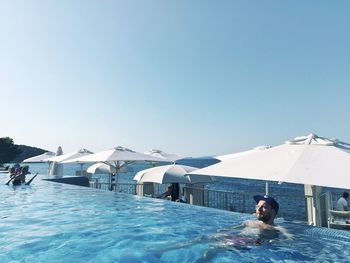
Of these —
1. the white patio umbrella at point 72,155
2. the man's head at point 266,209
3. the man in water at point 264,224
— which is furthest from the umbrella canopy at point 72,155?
the man's head at point 266,209

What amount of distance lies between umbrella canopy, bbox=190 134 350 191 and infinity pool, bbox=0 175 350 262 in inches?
59.3

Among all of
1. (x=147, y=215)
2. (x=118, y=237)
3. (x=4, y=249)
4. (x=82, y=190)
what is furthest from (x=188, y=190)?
(x=4, y=249)

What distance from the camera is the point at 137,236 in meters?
7.21

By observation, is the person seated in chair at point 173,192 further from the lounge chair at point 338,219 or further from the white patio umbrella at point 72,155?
the white patio umbrella at point 72,155

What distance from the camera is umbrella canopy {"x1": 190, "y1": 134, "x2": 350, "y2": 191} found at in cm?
483

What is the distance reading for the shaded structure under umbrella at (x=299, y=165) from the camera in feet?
15.8

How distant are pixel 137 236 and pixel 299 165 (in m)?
4.05

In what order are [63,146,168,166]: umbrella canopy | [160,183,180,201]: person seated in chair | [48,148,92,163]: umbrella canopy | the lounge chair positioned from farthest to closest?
[48,148,92,163]: umbrella canopy → [160,183,180,201]: person seated in chair → [63,146,168,166]: umbrella canopy → the lounge chair

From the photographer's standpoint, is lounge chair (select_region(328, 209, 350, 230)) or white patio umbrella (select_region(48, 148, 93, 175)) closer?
lounge chair (select_region(328, 209, 350, 230))

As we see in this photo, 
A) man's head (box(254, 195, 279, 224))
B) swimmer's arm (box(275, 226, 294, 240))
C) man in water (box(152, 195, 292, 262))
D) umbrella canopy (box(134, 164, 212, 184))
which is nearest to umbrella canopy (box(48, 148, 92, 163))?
umbrella canopy (box(134, 164, 212, 184))

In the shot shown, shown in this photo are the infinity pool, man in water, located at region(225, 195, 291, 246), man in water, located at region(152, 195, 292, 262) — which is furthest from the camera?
man in water, located at region(225, 195, 291, 246)

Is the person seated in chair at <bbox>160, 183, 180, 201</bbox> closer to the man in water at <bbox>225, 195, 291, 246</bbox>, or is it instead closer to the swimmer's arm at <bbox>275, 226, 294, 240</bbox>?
the man in water at <bbox>225, 195, 291, 246</bbox>

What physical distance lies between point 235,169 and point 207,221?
10.1 ft

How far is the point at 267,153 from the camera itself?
650 centimetres
